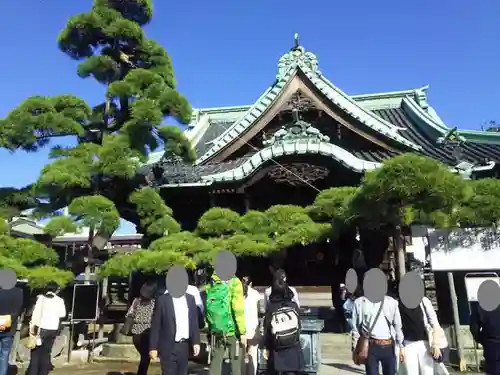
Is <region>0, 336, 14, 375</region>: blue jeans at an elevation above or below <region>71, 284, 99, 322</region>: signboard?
below

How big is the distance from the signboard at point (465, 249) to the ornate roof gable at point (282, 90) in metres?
4.57

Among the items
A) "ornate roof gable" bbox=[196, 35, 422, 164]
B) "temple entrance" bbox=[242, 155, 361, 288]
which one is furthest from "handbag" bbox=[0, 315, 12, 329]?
"ornate roof gable" bbox=[196, 35, 422, 164]

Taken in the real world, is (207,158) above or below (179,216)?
above

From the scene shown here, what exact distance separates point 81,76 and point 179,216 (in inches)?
183

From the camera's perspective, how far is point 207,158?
40.8ft

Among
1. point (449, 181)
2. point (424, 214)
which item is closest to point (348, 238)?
point (424, 214)

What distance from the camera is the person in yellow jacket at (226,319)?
5379 mm

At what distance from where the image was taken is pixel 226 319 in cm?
542

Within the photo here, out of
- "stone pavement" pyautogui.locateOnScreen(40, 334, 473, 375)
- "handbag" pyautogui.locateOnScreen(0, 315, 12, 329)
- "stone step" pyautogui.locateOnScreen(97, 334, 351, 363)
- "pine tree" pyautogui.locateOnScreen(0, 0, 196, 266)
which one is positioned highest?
"pine tree" pyautogui.locateOnScreen(0, 0, 196, 266)

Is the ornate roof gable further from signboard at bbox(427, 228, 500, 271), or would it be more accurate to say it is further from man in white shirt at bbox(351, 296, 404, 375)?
man in white shirt at bbox(351, 296, 404, 375)

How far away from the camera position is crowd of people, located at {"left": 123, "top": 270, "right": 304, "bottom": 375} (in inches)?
189

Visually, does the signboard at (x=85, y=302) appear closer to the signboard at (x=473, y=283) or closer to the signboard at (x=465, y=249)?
the signboard at (x=465, y=249)

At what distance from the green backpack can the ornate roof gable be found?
23.7 ft

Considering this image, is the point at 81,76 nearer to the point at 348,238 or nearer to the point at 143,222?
the point at 143,222
